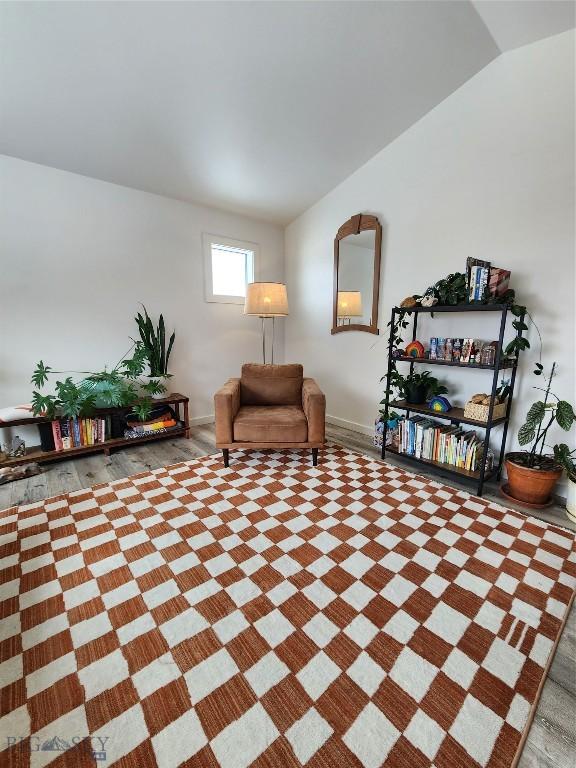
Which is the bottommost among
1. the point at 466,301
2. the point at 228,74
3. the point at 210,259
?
the point at 466,301

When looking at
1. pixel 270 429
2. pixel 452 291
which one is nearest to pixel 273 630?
pixel 270 429

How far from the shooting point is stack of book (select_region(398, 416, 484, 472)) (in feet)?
7.45

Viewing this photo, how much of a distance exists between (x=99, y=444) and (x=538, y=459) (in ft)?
10.9

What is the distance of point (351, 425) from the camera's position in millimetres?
3439

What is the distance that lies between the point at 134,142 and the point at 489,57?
2.52 m

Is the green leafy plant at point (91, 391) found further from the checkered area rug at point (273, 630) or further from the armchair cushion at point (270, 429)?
the armchair cushion at point (270, 429)

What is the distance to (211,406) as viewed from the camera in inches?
147

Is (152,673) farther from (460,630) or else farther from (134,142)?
(134,142)

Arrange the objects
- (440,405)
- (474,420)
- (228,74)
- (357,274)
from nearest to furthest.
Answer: (228,74) → (474,420) → (440,405) → (357,274)

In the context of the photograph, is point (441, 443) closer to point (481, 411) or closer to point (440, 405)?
point (440, 405)

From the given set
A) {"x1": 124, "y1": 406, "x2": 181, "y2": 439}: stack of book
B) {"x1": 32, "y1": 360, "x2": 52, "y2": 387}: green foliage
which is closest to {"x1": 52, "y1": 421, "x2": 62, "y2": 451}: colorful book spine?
{"x1": 32, "y1": 360, "x2": 52, "y2": 387}: green foliage

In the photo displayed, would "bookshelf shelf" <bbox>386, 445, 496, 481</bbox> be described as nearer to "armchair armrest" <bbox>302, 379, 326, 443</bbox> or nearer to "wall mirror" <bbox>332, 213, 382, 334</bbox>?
"armchair armrest" <bbox>302, 379, 326, 443</bbox>

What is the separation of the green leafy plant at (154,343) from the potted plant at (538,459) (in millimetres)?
2952

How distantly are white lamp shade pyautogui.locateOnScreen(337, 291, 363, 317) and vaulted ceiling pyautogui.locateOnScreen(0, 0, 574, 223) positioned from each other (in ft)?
3.99
